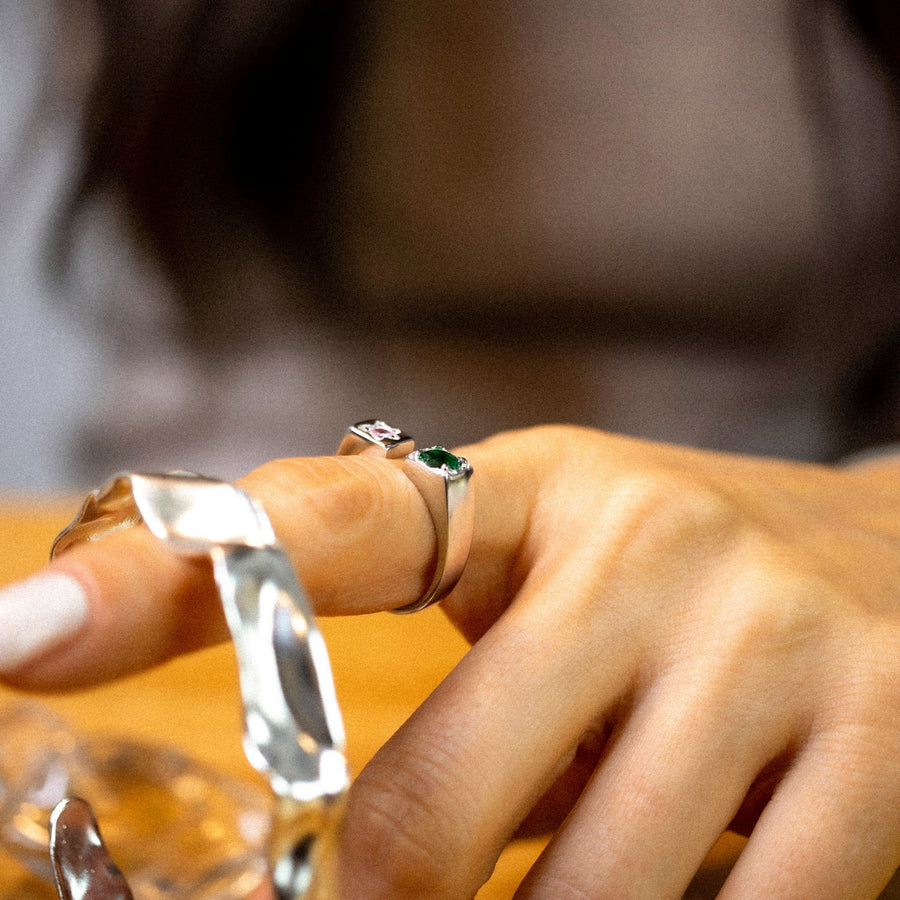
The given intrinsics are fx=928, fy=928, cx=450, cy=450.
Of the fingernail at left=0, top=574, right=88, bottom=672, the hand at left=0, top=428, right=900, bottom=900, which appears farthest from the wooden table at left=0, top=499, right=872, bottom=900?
the fingernail at left=0, top=574, right=88, bottom=672

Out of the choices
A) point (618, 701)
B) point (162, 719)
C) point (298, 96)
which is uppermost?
point (298, 96)

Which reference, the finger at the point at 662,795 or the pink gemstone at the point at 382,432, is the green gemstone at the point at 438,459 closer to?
the pink gemstone at the point at 382,432

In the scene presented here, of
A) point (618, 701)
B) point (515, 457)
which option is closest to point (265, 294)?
point (515, 457)

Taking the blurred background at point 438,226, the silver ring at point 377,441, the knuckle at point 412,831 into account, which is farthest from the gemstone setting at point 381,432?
the blurred background at point 438,226

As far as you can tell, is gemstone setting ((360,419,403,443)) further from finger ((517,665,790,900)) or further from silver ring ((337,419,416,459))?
finger ((517,665,790,900))

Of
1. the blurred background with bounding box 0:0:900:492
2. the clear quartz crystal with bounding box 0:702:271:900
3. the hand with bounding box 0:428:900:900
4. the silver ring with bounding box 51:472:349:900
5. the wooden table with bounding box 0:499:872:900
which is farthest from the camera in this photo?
the blurred background with bounding box 0:0:900:492

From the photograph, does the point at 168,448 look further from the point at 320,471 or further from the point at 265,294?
the point at 320,471

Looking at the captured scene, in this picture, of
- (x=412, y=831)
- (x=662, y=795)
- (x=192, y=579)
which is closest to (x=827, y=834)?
(x=662, y=795)
